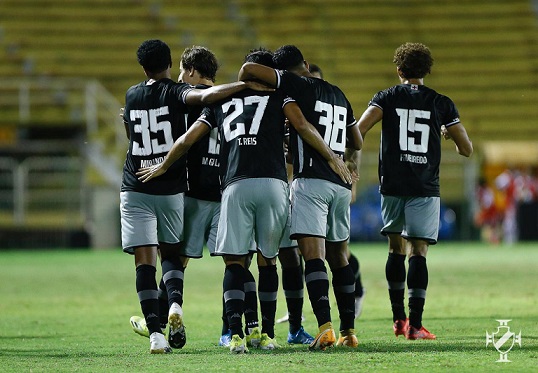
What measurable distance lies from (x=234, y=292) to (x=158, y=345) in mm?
638

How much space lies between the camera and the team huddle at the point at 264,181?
7582mm

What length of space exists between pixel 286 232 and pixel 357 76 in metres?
22.7

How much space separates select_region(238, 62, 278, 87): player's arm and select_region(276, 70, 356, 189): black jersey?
3.5 inches

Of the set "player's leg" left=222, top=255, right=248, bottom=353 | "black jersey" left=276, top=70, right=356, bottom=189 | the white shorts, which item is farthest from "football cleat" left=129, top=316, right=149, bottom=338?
"black jersey" left=276, top=70, right=356, bottom=189

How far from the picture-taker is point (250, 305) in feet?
26.3

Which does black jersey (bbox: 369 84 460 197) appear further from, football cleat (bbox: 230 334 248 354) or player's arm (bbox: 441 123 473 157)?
football cleat (bbox: 230 334 248 354)

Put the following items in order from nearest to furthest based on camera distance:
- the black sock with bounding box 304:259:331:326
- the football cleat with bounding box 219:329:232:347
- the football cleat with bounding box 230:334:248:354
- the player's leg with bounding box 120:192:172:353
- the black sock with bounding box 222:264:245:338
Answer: the football cleat with bounding box 230:334:248:354 < the black sock with bounding box 222:264:245:338 < the black sock with bounding box 304:259:331:326 < the player's leg with bounding box 120:192:172:353 < the football cleat with bounding box 219:329:232:347

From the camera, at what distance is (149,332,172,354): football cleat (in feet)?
24.9

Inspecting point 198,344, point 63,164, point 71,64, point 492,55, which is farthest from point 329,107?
point 492,55

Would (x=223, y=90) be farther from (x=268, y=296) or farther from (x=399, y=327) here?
(x=399, y=327)

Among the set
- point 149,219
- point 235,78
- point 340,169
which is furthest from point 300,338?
point 235,78

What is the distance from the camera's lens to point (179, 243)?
8.24m

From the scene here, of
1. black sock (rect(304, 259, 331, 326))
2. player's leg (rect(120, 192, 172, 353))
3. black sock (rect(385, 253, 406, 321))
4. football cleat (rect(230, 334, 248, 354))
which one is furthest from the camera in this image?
black sock (rect(385, 253, 406, 321))

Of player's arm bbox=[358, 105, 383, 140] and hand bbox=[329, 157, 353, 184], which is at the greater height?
player's arm bbox=[358, 105, 383, 140]
